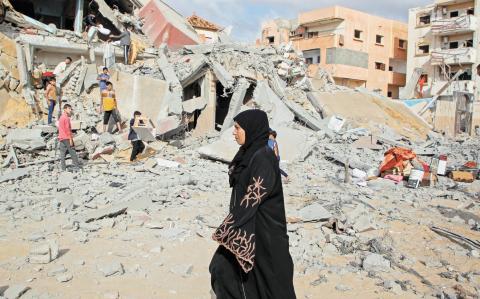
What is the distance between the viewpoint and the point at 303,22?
124ft

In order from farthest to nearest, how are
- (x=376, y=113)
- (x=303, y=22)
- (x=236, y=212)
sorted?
(x=303, y=22)
(x=376, y=113)
(x=236, y=212)

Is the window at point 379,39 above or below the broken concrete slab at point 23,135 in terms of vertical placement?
above

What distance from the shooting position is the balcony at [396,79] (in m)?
37.8

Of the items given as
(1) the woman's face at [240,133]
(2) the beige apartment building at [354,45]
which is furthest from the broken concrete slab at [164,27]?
(2) the beige apartment building at [354,45]

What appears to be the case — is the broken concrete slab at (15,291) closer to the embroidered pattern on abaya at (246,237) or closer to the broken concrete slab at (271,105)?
the embroidered pattern on abaya at (246,237)

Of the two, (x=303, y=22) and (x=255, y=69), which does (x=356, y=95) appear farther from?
(x=303, y=22)

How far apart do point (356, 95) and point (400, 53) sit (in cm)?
2369

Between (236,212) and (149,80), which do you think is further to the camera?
(149,80)

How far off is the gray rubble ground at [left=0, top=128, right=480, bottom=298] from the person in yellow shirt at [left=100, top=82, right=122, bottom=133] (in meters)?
2.41

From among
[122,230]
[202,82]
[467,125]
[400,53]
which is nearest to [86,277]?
[122,230]

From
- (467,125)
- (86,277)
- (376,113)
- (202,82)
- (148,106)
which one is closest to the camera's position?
(86,277)

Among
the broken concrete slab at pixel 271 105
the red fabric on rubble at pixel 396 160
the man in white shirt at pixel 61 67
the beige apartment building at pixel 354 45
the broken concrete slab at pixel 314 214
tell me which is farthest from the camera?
the beige apartment building at pixel 354 45

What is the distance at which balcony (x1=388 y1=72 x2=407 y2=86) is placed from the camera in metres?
37.8

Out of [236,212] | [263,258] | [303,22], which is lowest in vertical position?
[263,258]
